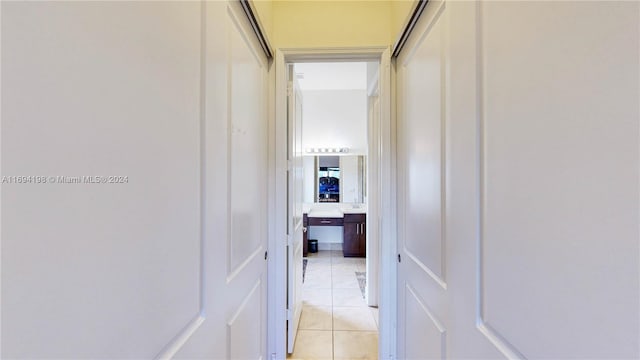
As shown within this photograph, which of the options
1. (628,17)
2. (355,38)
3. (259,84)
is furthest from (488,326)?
(355,38)

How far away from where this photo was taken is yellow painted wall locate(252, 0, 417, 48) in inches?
69.7

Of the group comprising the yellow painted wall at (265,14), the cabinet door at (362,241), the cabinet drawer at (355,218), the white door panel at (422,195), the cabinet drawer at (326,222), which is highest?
the yellow painted wall at (265,14)

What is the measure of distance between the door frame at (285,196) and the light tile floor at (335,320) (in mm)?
414

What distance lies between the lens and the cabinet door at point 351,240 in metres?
4.45

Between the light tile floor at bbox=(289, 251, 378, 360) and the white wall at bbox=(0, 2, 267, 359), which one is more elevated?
the white wall at bbox=(0, 2, 267, 359)

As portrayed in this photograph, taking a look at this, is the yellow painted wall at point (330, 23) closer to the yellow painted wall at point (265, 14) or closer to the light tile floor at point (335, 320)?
the yellow painted wall at point (265, 14)

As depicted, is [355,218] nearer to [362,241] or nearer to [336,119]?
[362,241]

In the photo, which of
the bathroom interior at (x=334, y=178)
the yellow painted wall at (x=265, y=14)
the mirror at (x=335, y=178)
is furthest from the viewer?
the mirror at (x=335, y=178)

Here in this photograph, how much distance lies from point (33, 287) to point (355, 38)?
1.88 meters

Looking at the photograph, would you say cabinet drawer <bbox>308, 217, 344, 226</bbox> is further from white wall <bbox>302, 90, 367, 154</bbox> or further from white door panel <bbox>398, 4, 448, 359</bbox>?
white door panel <bbox>398, 4, 448, 359</bbox>

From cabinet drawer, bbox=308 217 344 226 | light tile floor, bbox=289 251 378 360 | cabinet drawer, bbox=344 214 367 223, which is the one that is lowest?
light tile floor, bbox=289 251 378 360

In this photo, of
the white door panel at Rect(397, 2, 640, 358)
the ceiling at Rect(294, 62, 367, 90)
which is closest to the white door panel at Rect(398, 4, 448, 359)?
the white door panel at Rect(397, 2, 640, 358)

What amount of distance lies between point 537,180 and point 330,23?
5.38 ft

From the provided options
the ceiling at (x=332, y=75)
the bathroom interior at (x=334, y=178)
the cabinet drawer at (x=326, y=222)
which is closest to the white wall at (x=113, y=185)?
the bathroom interior at (x=334, y=178)
